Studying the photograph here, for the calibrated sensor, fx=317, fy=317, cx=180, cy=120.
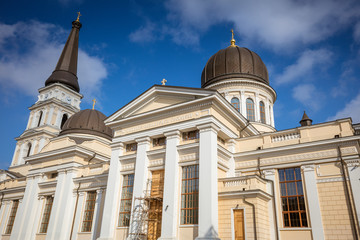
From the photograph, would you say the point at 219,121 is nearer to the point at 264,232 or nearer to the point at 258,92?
the point at 264,232

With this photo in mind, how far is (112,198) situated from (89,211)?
4.70 metres

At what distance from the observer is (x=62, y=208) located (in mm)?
23625

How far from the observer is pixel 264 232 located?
50.0 ft

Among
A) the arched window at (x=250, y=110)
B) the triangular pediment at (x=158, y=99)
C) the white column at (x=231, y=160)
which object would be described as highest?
the arched window at (x=250, y=110)

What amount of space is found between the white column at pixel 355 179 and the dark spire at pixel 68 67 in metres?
43.8

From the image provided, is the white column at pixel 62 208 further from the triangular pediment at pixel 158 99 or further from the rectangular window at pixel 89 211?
the triangular pediment at pixel 158 99

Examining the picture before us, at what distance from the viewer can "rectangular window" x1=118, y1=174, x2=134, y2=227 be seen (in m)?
18.4

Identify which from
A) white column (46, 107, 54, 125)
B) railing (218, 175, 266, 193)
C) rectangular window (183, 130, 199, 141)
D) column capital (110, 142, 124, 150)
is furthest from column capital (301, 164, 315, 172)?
white column (46, 107, 54, 125)

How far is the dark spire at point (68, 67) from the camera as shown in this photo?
49656mm

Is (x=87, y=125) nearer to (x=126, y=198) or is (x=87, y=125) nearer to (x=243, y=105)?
(x=126, y=198)

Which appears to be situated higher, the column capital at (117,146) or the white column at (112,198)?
the column capital at (117,146)

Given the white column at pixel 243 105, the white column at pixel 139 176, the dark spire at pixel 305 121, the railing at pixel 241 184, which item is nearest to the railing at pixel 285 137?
the railing at pixel 241 184

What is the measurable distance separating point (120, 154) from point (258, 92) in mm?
13509

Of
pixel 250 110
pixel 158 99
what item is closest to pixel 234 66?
pixel 250 110
